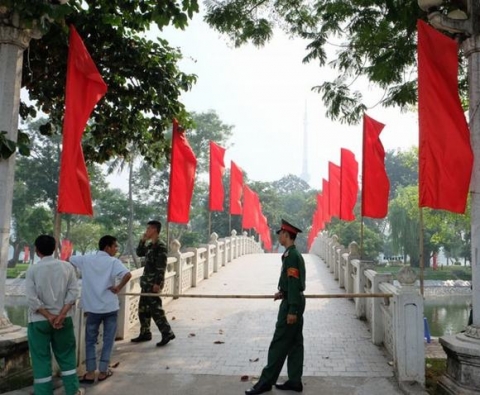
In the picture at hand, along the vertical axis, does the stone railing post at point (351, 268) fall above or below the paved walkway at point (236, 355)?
above

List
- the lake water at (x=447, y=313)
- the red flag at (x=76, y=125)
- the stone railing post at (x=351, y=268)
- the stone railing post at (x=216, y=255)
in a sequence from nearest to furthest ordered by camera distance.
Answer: the red flag at (x=76, y=125)
the stone railing post at (x=351, y=268)
the stone railing post at (x=216, y=255)
the lake water at (x=447, y=313)

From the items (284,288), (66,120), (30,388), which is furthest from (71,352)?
(66,120)

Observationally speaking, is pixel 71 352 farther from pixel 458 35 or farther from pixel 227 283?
pixel 227 283

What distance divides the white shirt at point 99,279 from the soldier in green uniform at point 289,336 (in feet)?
5.77

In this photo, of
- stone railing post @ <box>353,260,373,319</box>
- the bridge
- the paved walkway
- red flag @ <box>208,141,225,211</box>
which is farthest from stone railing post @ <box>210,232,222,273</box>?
stone railing post @ <box>353,260,373,319</box>

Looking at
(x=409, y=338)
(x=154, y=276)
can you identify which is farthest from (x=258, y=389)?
(x=154, y=276)

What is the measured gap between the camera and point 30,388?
462cm

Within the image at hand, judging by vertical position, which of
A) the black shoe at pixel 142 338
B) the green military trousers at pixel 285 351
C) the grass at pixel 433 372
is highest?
the green military trousers at pixel 285 351

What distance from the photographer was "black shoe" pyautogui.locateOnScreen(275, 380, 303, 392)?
15.6ft

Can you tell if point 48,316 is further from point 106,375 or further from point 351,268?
point 351,268

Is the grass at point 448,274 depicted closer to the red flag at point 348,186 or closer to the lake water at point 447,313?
the lake water at point 447,313

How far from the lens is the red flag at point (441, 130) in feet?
15.4

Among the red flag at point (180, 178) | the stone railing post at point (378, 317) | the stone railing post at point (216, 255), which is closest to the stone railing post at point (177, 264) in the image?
the red flag at point (180, 178)

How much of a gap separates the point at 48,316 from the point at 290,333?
236 centimetres
